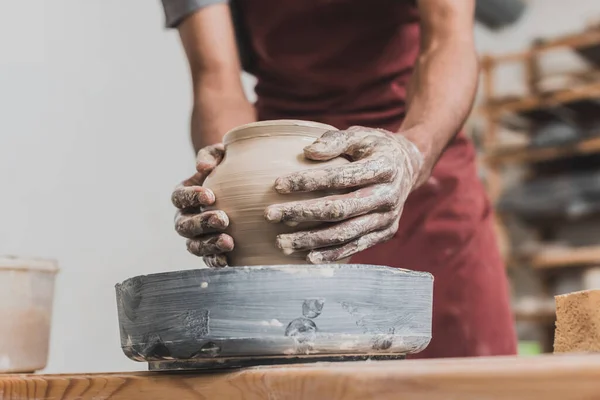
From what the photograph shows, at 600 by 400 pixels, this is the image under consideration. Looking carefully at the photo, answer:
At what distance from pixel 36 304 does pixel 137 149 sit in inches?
47.7

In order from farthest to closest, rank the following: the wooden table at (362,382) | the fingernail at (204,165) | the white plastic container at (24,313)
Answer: the white plastic container at (24,313) → the fingernail at (204,165) → the wooden table at (362,382)

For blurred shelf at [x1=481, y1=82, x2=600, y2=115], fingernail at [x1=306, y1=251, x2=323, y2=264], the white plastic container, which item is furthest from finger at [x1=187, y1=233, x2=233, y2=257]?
blurred shelf at [x1=481, y1=82, x2=600, y2=115]

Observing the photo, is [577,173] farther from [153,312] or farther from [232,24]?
[153,312]

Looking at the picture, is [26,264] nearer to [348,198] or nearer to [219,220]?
[219,220]

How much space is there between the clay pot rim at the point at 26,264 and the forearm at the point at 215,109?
0.36 metres

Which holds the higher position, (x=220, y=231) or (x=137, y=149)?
(x=137, y=149)

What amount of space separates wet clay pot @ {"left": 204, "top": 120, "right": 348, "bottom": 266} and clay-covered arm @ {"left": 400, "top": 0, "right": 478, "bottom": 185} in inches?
10.7

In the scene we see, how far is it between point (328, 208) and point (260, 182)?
9 cm

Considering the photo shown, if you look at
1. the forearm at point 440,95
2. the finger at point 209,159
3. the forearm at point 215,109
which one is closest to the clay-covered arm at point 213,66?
the forearm at point 215,109

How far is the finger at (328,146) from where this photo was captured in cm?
82

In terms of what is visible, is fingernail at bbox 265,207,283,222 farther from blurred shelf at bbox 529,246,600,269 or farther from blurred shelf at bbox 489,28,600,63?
blurred shelf at bbox 489,28,600,63

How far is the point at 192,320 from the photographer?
660 millimetres

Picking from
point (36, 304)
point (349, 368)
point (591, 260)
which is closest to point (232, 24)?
point (36, 304)

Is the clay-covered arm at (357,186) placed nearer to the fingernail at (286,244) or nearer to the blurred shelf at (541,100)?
the fingernail at (286,244)
